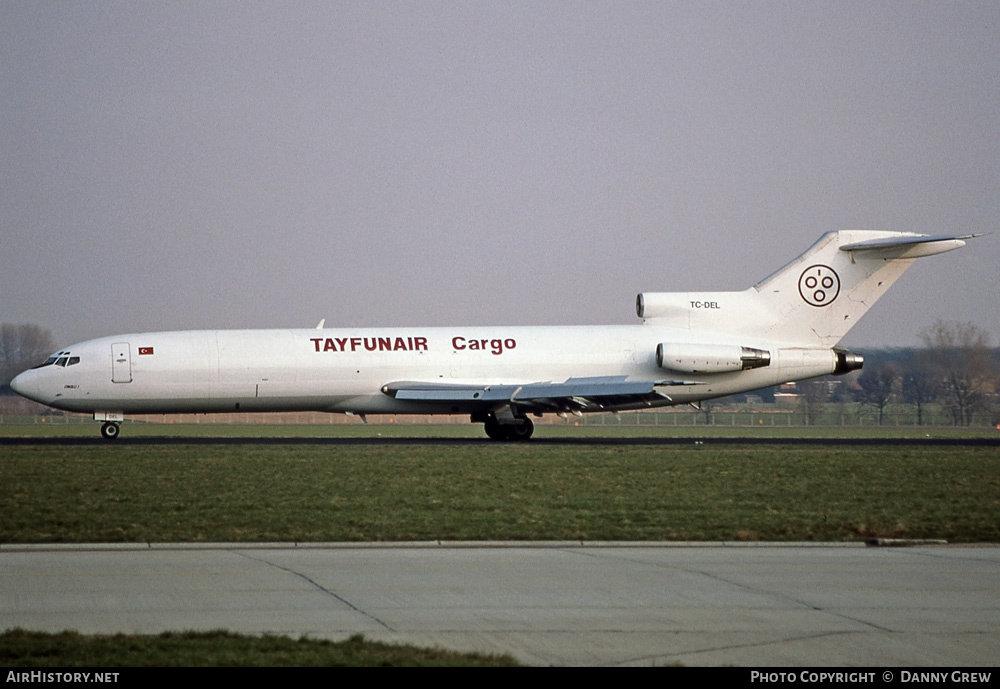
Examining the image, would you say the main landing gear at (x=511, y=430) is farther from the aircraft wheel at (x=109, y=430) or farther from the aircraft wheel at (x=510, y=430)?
the aircraft wheel at (x=109, y=430)

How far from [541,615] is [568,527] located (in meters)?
6.19

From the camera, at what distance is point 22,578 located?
11.1 m

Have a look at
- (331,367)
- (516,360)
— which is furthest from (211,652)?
(516,360)

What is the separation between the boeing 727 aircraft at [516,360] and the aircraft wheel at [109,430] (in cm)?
4

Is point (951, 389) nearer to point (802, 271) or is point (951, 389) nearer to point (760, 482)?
point (802, 271)

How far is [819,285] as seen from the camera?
40125 millimetres

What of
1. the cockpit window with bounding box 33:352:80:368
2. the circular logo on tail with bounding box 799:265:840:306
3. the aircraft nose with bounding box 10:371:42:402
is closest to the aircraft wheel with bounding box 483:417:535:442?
the circular logo on tail with bounding box 799:265:840:306

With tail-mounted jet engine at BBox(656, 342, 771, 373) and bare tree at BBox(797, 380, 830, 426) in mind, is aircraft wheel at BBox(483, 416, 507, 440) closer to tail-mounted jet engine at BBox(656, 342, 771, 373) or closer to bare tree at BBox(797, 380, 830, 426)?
tail-mounted jet engine at BBox(656, 342, 771, 373)

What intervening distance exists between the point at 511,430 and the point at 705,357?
22.0ft

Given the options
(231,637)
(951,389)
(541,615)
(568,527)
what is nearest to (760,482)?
(568,527)

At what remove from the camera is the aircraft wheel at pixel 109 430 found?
3772cm

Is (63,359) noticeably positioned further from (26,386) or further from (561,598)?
(561,598)

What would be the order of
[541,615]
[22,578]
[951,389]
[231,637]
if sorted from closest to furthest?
[231,637] < [541,615] < [22,578] < [951,389]

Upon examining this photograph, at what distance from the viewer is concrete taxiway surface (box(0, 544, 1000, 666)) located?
827 cm
